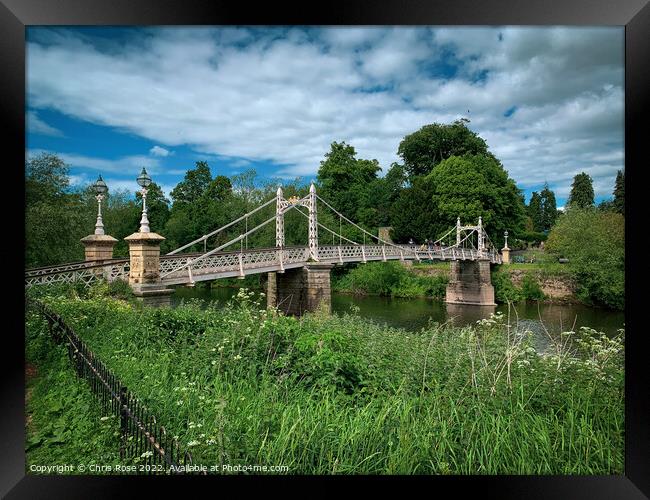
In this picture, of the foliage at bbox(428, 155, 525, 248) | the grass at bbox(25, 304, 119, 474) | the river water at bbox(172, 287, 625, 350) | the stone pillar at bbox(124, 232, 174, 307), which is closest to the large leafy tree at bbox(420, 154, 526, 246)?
the foliage at bbox(428, 155, 525, 248)

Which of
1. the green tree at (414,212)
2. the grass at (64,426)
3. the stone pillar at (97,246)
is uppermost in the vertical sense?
the green tree at (414,212)

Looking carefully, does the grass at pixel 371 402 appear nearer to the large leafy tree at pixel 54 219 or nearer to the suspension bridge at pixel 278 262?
the large leafy tree at pixel 54 219

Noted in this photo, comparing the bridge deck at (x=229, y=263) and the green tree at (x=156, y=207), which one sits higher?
the green tree at (x=156, y=207)

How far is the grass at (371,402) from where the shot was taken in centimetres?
253

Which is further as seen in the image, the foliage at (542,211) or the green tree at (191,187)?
the foliage at (542,211)

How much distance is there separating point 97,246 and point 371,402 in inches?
201

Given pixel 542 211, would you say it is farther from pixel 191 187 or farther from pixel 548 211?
pixel 191 187

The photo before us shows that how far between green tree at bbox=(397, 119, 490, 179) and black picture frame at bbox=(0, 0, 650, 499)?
12919mm

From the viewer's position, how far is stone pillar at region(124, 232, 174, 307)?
6.77 metres

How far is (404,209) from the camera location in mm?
20172

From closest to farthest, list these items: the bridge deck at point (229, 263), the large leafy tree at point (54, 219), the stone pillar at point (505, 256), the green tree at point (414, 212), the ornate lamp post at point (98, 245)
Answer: the large leafy tree at point (54, 219)
the bridge deck at point (229, 263)
the ornate lamp post at point (98, 245)
the green tree at point (414, 212)
the stone pillar at point (505, 256)

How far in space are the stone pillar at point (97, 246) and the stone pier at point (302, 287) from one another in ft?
22.2

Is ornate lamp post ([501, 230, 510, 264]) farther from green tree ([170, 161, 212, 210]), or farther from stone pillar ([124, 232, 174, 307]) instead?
stone pillar ([124, 232, 174, 307])

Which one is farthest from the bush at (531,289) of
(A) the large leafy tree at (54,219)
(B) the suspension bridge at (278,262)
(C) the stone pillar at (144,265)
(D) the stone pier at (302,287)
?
(A) the large leafy tree at (54,219)
